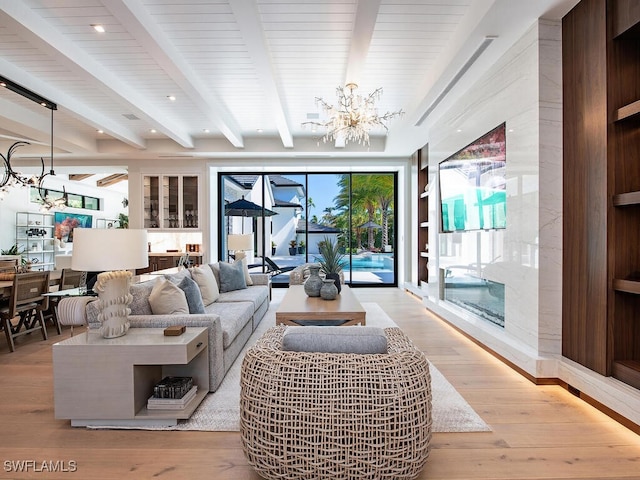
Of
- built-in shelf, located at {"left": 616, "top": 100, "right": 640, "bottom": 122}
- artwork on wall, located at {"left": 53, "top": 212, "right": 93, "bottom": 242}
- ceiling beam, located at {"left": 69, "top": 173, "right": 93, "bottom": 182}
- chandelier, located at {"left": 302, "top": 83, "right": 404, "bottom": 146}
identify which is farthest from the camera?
ceiling beam, located at {"left": 69, "top": 173, "right": 93, "bottom": 182}

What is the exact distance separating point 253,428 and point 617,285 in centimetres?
259

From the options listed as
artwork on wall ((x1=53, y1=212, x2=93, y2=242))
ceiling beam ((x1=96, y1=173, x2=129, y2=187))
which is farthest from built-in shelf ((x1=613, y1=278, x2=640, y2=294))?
ceiling beam ((x1=96, y1=173, x2=129, y2=187))

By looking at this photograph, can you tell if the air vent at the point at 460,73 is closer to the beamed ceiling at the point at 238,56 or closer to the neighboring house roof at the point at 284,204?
the beamed ceiling at the point at 238,56

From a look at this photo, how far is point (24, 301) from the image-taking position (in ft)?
13.1

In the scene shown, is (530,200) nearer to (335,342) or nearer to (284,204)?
(335,342)

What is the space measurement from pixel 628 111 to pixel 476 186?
5.90ft

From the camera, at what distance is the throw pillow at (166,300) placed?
9.36 feet

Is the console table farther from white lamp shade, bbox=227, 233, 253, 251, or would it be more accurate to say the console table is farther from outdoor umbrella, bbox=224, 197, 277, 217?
outdoor umbrella, bbox=224, 197, 277, 217

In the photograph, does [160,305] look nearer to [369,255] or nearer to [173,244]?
[173,244]

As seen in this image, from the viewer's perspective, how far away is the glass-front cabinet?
780cm

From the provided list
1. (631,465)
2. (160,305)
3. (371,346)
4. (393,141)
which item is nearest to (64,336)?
(160,305)

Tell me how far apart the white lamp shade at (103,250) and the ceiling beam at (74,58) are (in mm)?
2078

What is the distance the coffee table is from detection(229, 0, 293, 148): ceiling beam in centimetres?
257

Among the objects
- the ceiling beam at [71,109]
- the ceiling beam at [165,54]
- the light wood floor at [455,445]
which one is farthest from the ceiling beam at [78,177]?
the light wood floor at [455,445]
